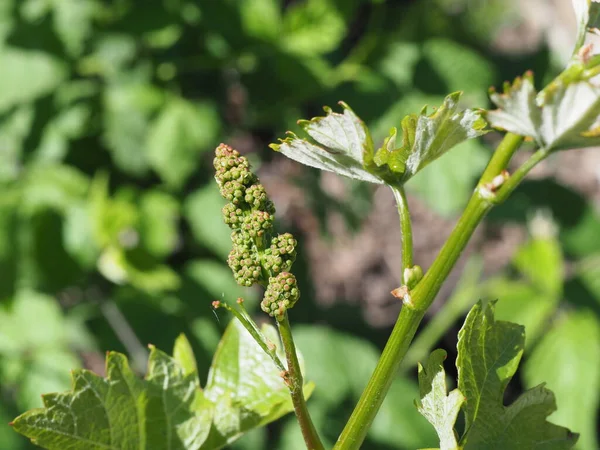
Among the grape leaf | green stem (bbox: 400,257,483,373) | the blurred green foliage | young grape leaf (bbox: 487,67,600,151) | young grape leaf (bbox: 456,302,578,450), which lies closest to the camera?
young grape leaf (bbox: 487,67,600,151)

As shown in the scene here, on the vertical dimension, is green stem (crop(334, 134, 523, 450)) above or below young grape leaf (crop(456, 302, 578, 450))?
above

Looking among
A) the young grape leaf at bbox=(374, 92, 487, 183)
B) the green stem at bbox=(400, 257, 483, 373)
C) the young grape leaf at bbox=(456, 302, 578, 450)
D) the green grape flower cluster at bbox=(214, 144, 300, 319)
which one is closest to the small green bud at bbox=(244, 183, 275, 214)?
the green grape flower cluster at bbox=(214, 144, 300, 319)

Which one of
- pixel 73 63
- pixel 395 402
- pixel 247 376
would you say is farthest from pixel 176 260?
pixel 247 376

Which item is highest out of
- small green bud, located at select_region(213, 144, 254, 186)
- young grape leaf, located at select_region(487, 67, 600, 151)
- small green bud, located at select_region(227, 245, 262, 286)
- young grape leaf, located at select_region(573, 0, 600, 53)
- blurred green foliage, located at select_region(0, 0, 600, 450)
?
young grape leaf, located at select_region(573, 0, 600, 53)

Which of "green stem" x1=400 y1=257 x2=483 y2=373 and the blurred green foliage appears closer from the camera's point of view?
the blurred green foliage

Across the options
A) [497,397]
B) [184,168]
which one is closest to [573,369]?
[184,168]

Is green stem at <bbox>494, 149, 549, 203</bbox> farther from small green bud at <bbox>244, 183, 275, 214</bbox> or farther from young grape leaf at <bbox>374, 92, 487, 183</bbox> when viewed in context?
small green bud at <bbox>244, 183, 275, 214</bbox>

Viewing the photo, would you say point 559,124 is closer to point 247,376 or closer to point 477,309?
point 477,309
